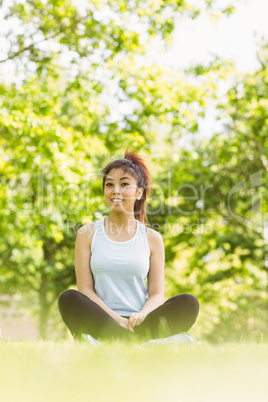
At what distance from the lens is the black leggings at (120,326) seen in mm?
4133

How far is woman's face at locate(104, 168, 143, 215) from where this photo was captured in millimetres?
4812

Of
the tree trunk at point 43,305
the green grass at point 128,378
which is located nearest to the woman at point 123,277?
the green grass at point 128,378

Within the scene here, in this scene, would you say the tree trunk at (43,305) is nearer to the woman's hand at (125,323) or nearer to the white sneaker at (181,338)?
the woman's hand at (125,323)

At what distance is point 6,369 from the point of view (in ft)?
6.13

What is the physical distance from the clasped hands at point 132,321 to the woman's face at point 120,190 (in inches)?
43.8

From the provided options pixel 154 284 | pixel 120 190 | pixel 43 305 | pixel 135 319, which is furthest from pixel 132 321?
pixel 43 305

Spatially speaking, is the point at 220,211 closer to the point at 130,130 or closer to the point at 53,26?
the point at 130,130

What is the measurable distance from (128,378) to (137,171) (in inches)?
131

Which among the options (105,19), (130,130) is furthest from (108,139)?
(105,19)

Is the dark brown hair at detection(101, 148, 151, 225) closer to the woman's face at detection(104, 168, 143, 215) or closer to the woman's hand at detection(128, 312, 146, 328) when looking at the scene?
the woman's face at detection(104, 168, 143, 215)

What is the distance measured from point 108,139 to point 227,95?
357 cm

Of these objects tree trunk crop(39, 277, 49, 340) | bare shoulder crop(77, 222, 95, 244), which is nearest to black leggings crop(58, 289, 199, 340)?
bare shoulder crop(77, 222, 95, 244)

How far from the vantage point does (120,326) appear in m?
4.16

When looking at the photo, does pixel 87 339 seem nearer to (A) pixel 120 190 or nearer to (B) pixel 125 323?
(B) pixel 125 323
